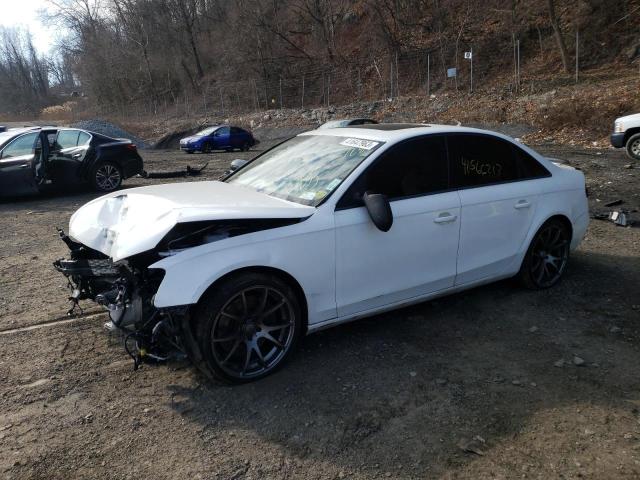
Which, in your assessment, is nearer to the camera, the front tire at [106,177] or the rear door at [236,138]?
→ the front tire at [106,177]

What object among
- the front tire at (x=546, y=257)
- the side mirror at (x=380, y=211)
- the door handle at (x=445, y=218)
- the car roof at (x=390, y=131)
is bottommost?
the front tire at (x=546, y=257)

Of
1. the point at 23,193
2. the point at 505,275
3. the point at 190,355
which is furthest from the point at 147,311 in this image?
the point at 23,193

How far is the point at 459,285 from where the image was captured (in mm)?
Result: 4363

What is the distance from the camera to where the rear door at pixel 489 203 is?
4.31 m

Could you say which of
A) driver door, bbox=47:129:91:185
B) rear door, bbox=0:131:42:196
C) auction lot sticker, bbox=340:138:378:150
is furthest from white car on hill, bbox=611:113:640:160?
rear door, bbox=0:131:42:196

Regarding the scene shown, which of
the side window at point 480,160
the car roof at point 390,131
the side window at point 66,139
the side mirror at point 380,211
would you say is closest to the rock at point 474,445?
the side mirror at point 380,211

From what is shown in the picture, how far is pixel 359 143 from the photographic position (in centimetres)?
415

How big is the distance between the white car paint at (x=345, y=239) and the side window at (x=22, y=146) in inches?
299

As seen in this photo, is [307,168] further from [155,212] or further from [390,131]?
[155,212]

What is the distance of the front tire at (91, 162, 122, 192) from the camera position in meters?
11.3

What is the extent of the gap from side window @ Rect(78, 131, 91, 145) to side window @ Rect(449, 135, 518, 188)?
9.40 m

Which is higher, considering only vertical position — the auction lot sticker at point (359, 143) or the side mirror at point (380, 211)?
the auction lot sticker at point (359, 143)

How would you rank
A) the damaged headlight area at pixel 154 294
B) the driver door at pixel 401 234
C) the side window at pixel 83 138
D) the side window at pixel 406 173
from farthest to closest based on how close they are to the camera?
the side window at pixel 83 138 → the side window at pixel 406 173 → the driver door at pixel 401 234 → the damaged headlight area at pixel 154 294

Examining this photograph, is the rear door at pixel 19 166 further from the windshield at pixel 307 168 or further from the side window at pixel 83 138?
the windshield at pixel 307 168
